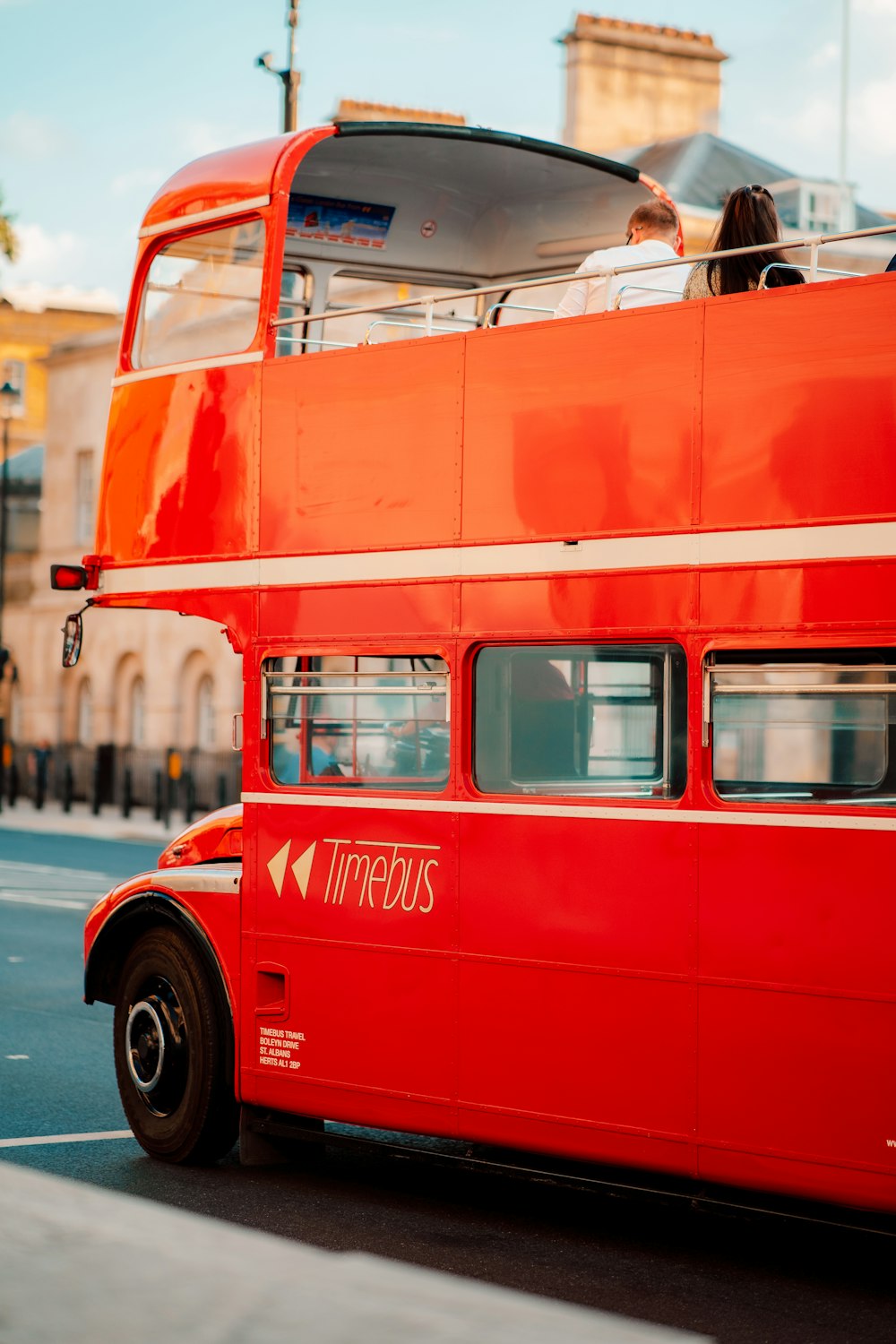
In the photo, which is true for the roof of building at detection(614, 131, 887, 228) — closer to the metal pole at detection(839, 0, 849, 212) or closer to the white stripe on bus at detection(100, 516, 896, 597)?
the metal pole at detection(839, 0, 849, 212)

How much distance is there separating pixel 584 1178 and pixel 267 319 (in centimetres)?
362

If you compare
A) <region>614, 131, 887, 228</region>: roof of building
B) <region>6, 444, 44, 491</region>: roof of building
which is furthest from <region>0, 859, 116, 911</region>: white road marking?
<region>6, 444, 44, 491</region>: roof of building

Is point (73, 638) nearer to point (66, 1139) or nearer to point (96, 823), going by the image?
point (66, 1139)

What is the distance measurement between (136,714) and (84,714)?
268cm

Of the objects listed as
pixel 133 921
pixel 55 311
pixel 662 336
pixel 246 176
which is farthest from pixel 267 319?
pixel 55 311

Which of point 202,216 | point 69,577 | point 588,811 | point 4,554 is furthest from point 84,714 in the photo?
point 588,811

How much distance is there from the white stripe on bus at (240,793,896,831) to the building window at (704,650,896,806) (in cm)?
8

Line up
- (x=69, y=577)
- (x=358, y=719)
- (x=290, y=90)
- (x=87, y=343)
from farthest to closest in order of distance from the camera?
(x=87, y=343)
(x=290, y=90)
(x=69, y=577)
(x=358, y=719)

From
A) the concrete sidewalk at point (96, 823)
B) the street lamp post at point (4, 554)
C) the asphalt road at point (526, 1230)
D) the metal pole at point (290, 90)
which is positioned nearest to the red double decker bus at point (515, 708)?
the asphalt road at point (526, 1230)

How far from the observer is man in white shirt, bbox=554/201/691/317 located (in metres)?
6.74

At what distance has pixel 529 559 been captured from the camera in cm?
647

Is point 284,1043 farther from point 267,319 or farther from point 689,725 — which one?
point 267,319

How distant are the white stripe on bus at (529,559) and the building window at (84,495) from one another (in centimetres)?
3636

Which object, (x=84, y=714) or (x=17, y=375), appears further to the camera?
(x=17, y=375)
